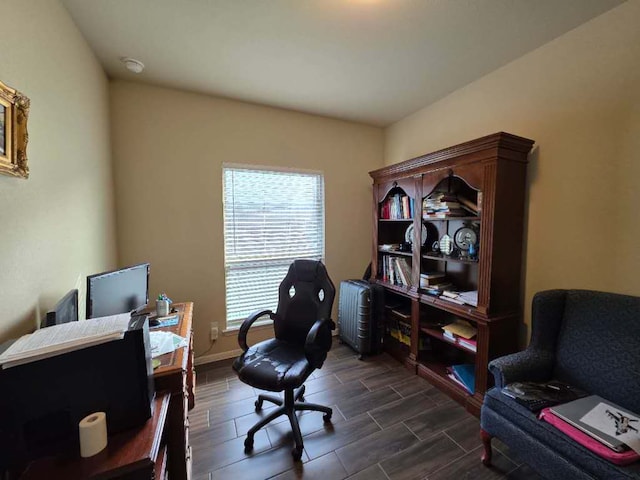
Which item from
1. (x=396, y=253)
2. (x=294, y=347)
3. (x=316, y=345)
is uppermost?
(x=396, y=253)

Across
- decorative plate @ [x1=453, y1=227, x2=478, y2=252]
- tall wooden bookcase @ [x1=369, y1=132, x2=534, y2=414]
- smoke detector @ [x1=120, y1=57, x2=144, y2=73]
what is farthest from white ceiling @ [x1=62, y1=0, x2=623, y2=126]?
decorative plate @ [x1=453, y1=227, x2=478, y2=252]

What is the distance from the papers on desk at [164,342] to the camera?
4.50ft

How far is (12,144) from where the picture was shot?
99 centimetres

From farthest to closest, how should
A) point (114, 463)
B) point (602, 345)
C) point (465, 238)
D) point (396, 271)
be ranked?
1. point (396, 271)
2. point (465, 238)
3. point (602, 345)
4. point (114, 463)

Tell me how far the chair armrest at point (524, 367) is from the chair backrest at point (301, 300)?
3.79 ft

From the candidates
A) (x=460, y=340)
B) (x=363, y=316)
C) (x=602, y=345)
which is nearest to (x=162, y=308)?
(x=363, y=316)

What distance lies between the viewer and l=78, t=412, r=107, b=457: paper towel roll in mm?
777

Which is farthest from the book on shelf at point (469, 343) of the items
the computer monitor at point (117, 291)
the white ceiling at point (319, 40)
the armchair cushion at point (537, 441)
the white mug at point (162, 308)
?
the computer monitor at point (117, 291)

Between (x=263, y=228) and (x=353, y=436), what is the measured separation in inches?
76.2

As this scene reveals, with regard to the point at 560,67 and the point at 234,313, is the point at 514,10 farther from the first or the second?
the point at 234,313

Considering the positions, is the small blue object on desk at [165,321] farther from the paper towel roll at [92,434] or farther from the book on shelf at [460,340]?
the book on shelf at [460,340]

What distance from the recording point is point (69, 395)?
2.63 ft

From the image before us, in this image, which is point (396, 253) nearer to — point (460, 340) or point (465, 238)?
point (465, 238)

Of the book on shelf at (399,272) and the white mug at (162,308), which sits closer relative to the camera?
the white mug at (162,308)
